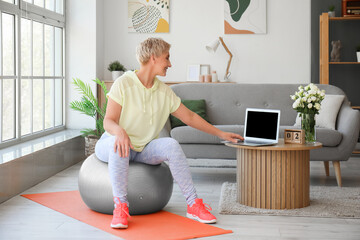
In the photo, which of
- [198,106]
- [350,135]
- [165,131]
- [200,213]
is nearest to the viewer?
[200,213]

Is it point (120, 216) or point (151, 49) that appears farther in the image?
point (151, 49)

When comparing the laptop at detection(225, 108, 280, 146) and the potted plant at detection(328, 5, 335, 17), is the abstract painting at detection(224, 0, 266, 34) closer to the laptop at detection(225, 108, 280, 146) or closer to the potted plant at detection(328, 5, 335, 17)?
the potted plant at detection(328, 5, 335, 17)

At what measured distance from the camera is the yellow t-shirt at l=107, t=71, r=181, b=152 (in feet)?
10.8

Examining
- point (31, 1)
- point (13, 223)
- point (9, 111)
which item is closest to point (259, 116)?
point (13, 223)

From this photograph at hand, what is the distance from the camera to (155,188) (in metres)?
3.31

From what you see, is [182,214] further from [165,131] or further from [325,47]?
[325,47]

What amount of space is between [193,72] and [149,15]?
91 cm

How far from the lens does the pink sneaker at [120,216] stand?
119 inches

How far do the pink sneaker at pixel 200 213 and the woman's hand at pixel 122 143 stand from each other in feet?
1.80

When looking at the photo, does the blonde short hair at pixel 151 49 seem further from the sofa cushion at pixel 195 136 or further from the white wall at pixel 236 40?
the white wall at pixel 236 40

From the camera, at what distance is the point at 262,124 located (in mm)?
3668

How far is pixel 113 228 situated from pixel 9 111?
2.26m

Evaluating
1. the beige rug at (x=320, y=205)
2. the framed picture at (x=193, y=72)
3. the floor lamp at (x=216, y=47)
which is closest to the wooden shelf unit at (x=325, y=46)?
the floor lamp at (x=216, y=47)

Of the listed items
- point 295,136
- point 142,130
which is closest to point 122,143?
point 142,130
